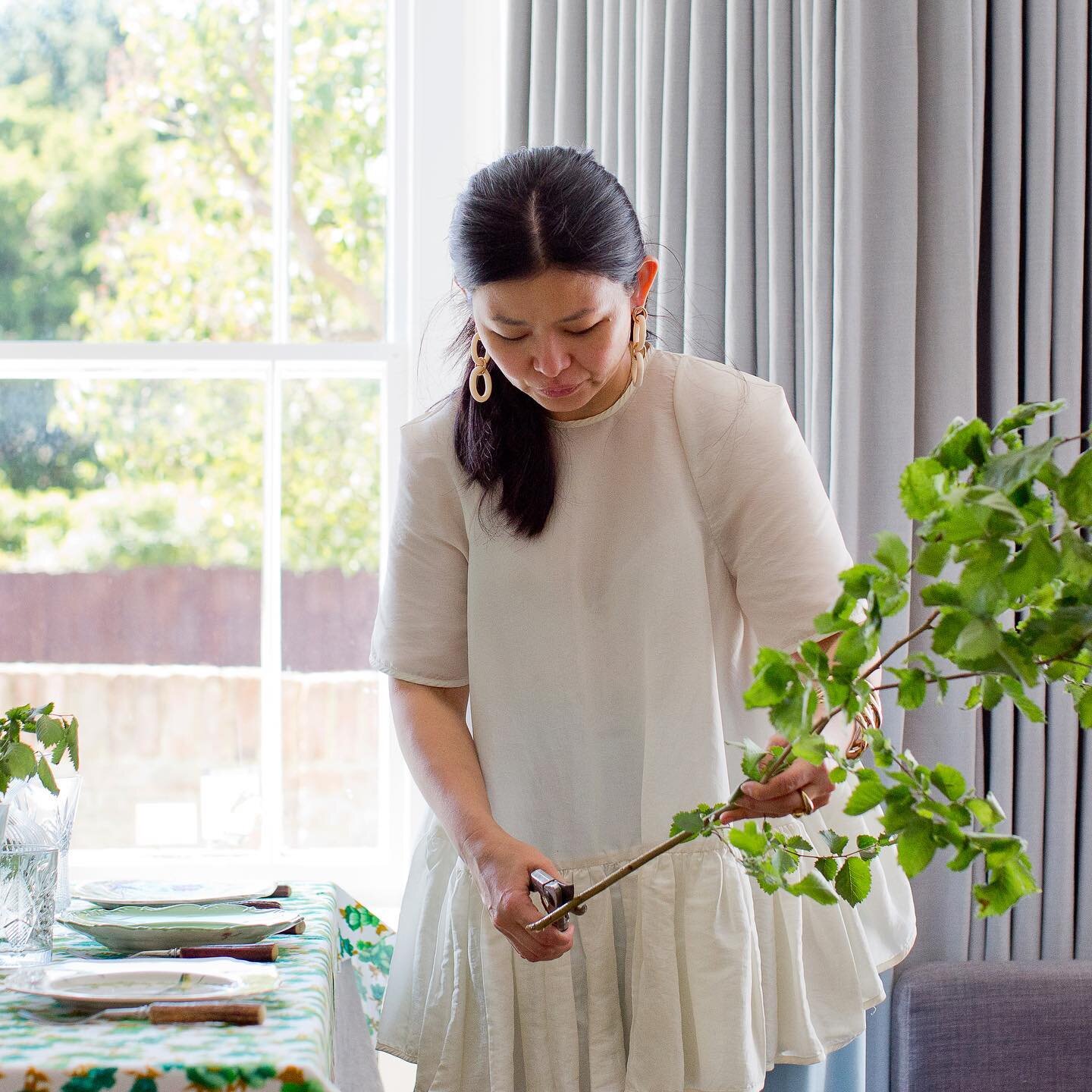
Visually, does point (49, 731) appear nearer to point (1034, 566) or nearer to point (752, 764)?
point (752, 764)

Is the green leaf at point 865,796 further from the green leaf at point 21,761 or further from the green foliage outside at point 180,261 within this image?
the green foliage outside at point 180,261

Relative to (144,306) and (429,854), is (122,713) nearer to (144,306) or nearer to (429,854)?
(144,306)

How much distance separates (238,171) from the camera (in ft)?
7.82

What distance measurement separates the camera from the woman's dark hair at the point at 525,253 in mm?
1183

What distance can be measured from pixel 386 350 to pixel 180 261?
17.4 inches

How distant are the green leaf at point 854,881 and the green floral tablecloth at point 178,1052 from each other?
412 millimetres

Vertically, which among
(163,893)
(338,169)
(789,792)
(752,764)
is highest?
(338,169)

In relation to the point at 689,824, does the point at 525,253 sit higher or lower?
higher

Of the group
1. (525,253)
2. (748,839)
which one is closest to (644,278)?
(525,253)

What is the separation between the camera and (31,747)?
127 cm

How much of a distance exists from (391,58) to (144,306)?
25.9 inches

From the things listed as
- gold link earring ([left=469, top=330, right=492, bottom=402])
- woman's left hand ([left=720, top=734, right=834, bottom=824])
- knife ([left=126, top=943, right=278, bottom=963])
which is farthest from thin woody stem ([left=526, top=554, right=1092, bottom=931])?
gold link earring ([left=469, top=330, right=492, bottom=402])

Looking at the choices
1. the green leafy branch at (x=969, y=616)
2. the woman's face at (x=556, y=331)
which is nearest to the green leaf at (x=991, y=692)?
the green leafy branch at (x=969, y=616)

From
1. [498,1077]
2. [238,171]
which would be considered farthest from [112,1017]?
[238,171]
